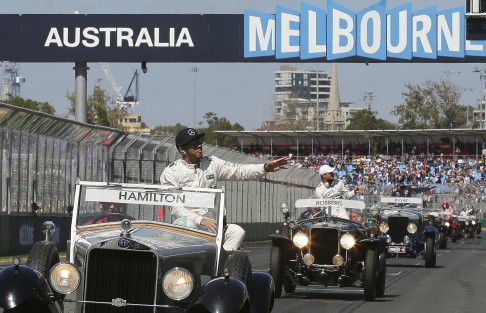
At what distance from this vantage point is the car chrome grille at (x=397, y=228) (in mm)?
32375

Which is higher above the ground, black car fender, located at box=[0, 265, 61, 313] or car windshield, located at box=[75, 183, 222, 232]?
car windshield, located at box=[75, 183, 222, 232]

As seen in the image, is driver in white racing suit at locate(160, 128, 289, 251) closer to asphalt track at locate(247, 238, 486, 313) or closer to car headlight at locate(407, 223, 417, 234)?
asphalt track at locate(247, 238, 486, 313)

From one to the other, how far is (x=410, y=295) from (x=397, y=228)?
12.5 m

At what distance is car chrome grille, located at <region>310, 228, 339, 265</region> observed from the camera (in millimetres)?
19422

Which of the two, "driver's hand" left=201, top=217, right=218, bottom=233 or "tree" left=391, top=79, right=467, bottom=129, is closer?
"driver's hand" left=201, top=217, right=218, bottom=233

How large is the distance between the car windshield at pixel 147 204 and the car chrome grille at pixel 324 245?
771 cm

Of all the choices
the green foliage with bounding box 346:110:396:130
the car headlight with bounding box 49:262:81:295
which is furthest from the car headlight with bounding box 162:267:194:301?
the green foliage with bounding box 346:110:396:130

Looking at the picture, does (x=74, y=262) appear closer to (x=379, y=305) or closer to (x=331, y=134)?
(x=379, y=305)

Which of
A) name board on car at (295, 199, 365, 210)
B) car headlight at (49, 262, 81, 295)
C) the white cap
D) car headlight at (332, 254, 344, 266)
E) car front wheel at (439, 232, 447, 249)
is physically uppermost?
the white cap

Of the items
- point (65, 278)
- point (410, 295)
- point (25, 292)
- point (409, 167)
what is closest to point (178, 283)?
point (65, 278)

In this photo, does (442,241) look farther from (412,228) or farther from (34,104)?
(34,104)

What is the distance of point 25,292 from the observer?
10172mm

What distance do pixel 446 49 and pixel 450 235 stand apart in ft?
70.8

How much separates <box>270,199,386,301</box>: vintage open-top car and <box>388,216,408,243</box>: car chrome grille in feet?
41.3
